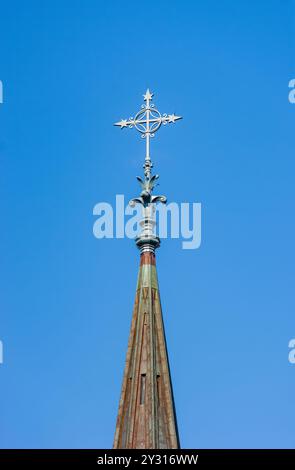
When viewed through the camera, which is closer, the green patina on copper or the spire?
the spire

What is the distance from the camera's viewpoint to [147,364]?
119 ft

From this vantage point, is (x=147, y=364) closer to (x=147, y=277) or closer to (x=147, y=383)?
(x=147, y=383)

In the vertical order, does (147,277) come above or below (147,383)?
above

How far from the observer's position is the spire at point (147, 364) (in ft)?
115

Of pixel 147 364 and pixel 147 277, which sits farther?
pixel 147 277

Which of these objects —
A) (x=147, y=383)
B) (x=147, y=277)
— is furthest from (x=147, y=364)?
(x=147, y=277)

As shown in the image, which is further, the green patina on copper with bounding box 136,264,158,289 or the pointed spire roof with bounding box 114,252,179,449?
the green patina on copper with bounding box 136,264,158,289

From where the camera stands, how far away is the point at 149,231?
38969 millimetres

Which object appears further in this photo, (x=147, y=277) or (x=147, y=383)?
(x=147, y=277)

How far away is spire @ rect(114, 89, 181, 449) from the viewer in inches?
1377

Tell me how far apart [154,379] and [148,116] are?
34.1 feet

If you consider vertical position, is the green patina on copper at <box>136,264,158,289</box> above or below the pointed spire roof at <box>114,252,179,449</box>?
above
